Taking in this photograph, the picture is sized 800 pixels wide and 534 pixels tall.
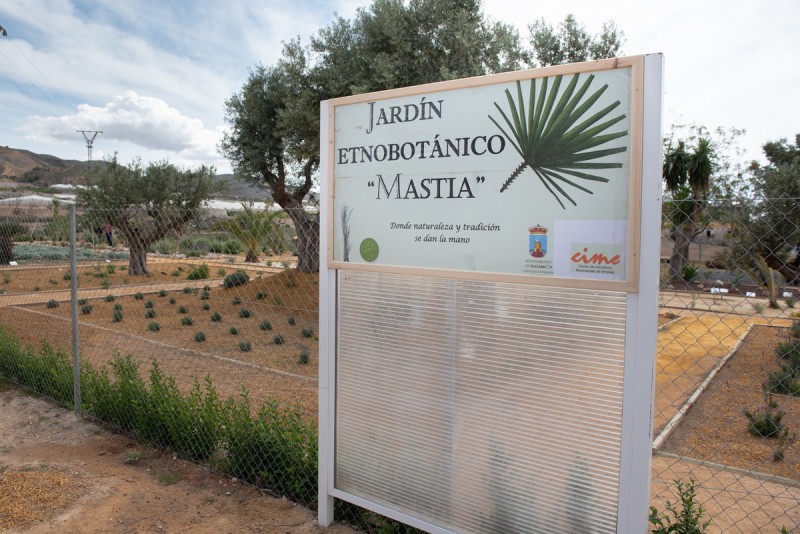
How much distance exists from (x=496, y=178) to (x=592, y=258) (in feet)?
1.81

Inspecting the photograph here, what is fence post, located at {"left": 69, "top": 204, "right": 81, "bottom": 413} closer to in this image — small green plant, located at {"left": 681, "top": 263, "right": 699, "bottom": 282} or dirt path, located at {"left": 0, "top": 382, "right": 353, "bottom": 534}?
dirt path, located at {"left": 0, "top": 382, "right": 353, "bottom": 534}

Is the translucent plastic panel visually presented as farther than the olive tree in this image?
No

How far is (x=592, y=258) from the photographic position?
2195 millimetres

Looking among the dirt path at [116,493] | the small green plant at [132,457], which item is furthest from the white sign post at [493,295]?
the small green plant at [132,457]

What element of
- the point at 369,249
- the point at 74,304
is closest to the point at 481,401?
the point at 369,249

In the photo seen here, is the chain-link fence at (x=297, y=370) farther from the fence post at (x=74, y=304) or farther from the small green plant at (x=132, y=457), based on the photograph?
A: the small green plant at (x=132, y=457)

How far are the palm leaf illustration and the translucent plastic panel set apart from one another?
476 mm

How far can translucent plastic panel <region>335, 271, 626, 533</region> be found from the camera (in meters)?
2.22

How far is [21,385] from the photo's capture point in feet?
20.5

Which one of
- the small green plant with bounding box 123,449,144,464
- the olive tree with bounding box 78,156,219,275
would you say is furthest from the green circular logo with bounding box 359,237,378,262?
the olive tree with bounding box 78,156,219,275

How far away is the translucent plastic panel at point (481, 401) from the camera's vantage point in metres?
2.22

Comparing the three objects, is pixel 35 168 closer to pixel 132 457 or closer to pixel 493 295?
pixel 132 457

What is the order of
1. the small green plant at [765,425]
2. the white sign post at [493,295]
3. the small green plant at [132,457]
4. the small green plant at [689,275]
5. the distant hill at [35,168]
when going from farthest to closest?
the distant hill at [35,168], the small green plant at [765,425], the small green plant at [132,457], the small green plant at [689,275], the white sign post at [493,295]

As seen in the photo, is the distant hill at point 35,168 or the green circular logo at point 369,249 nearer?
the green circular logo at point 369,249
